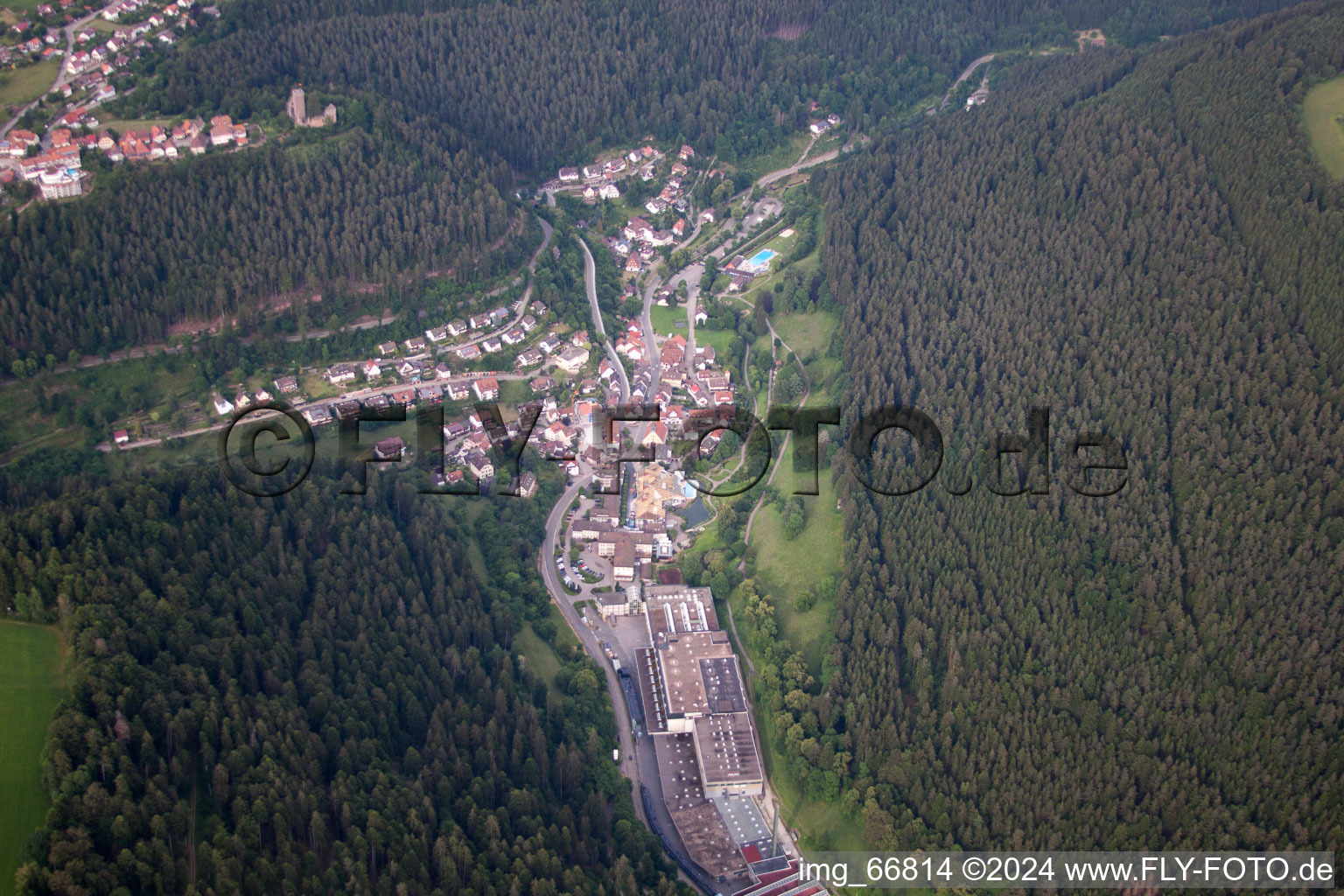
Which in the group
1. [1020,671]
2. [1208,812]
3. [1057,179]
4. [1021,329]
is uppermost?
[1057,179]

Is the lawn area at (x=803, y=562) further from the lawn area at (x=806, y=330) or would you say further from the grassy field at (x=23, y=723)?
the grassy field at (x=23, y=723)

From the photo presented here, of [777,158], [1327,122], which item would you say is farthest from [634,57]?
[1327,122]

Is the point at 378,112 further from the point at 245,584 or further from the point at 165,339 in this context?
the point at 245,584

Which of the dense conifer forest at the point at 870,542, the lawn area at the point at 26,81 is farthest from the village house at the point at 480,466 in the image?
the lawn area at the point at 26,81

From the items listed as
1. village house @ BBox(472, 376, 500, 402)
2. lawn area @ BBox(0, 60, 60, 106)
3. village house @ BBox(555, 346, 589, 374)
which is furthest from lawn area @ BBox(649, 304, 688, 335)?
lawn area @ BBox(0, 60, 60, 106)

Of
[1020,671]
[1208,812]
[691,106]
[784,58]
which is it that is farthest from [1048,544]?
[784,58]
